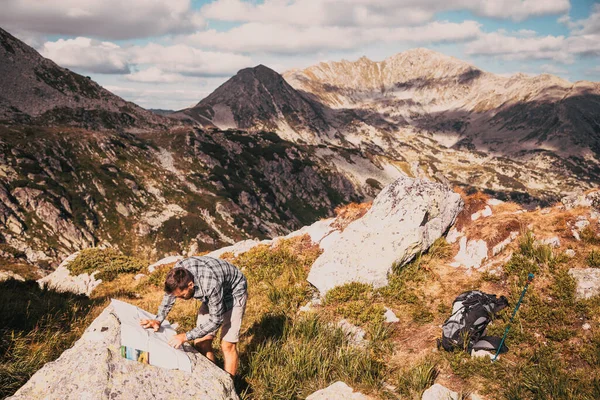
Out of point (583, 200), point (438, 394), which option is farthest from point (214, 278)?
→ point (583, 200)

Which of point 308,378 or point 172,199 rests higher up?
point 308,378

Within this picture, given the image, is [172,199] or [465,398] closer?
[465,398]

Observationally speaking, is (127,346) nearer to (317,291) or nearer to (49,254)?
(317,291)

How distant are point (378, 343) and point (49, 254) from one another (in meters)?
152

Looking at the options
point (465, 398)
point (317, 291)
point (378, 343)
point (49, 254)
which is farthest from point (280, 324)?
point (49, 254)

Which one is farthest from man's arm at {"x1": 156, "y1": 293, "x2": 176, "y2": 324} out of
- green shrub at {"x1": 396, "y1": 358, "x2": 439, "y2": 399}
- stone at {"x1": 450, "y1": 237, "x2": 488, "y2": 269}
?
stone at {"x1": 450, "y1": 237, "x2": 488, "y2": 269}

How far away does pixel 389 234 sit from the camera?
43.2ft

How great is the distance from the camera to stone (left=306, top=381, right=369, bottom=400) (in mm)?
5715

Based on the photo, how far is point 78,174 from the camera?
154m

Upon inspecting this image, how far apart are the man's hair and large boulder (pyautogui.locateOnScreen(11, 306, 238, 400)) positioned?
0.92 m

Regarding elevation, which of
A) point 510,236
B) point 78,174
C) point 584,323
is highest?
point 510,236

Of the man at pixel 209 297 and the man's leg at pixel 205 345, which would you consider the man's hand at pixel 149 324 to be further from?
the man's leg at pixel 205 345

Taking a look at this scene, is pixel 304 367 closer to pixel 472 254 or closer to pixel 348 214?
pixel 472 254

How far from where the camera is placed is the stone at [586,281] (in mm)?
9273
